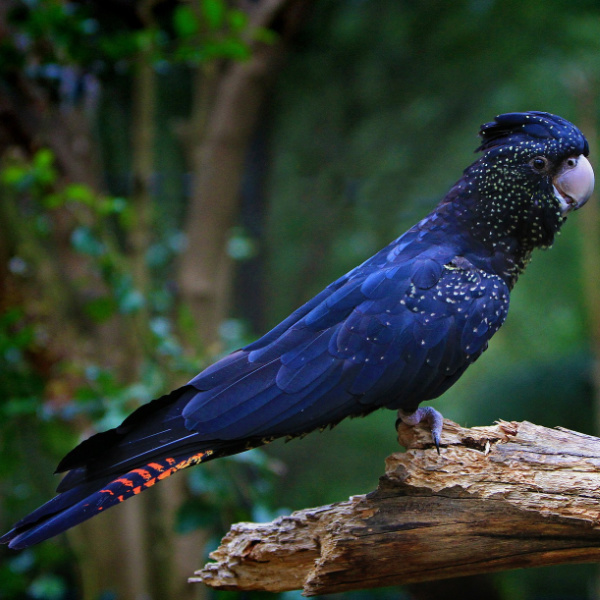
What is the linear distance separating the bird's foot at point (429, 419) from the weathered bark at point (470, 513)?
0.08 ft

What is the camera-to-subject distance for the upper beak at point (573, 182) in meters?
1.83

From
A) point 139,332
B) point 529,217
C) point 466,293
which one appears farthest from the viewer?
point 139,332

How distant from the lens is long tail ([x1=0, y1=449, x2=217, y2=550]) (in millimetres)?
1454

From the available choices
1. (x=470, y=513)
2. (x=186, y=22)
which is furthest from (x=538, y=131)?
(x=186, y=22)

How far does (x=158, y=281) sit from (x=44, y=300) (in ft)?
3.12

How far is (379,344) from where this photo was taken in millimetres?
1660

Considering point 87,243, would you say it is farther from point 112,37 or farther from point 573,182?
point 573,182

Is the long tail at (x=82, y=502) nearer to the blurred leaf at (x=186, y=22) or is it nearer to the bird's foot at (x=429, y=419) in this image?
the bird's foot at (x=429, y=419)

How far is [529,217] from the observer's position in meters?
1.87

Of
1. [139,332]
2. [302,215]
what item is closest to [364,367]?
[139,332]

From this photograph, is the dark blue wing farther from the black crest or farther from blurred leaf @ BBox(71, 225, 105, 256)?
blurred leaf @ BBox(71, 225, 105, 256)

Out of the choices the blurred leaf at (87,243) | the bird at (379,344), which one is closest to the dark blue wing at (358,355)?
the bird at (379,344)

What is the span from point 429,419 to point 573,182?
32.5 inches

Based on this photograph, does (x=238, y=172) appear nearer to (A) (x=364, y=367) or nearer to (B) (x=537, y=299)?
(A) (x=364, y=367)
